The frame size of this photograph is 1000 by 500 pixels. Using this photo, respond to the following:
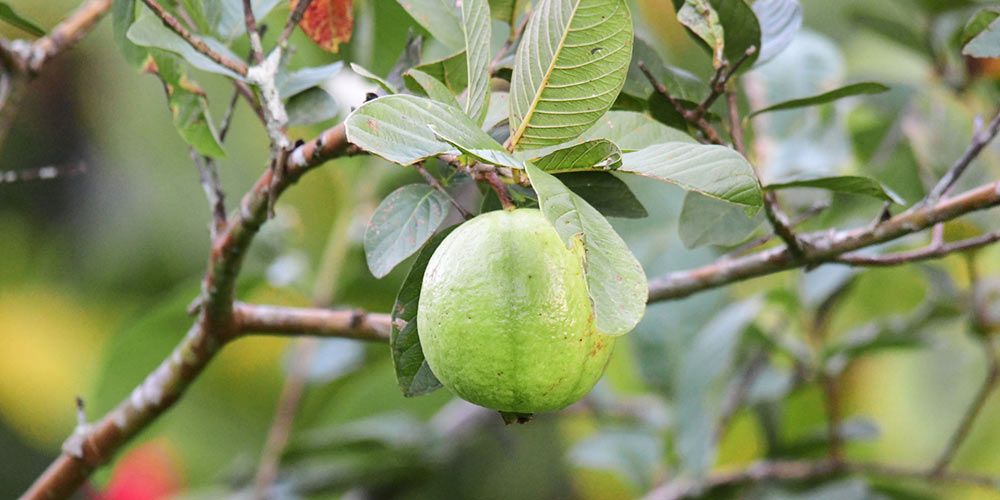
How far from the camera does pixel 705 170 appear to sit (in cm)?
48

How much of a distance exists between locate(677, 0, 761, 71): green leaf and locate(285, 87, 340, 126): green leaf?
0.93ft

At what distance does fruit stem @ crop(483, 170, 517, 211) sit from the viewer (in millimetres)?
528

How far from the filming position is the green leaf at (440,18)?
67 cm

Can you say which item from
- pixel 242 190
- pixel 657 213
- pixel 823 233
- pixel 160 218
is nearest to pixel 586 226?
pixel 823 233

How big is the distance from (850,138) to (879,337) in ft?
1.05

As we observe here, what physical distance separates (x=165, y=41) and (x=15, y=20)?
239 millimetres

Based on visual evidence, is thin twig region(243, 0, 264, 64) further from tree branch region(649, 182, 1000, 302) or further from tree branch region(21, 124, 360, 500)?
tree branch region(649, 182, 1000, 302)

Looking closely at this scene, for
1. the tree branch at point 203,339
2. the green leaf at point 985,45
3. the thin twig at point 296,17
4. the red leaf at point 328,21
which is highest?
the thin twig at point 296,17

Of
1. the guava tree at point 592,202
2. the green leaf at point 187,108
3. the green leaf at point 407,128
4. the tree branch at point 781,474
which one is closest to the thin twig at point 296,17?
the guava tree at point 592,202

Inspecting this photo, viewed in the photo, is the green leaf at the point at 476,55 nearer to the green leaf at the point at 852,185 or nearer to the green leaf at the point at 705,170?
the green leaf at the point at 705,170

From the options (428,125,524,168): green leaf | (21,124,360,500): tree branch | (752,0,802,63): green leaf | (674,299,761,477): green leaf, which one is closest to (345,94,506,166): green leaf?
(428,125,524,168): green leaf

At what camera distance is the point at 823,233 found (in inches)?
28.5

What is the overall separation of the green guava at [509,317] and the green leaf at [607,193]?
0.11m

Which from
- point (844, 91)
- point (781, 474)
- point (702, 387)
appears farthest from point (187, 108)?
point (781, 474)
